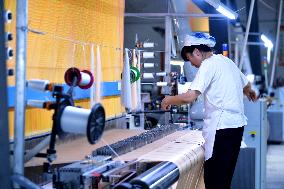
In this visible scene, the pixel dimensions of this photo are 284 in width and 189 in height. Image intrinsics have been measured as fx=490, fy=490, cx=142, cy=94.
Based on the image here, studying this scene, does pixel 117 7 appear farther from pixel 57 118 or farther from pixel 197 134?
pixel 57 118

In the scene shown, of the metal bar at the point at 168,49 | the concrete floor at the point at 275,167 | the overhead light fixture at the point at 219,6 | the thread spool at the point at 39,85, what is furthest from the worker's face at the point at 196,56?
the concrete floor at the point at 275,167

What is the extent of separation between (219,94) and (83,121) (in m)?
1.79

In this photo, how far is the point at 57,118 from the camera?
2.27 metres

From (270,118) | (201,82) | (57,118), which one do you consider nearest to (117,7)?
(201,82)

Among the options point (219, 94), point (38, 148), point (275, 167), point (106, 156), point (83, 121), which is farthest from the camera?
point (275, 167)

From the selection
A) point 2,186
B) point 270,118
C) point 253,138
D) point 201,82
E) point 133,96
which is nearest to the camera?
point 2,186

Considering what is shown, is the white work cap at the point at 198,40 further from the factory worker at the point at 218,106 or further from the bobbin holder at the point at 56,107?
the bobbin holder at the point at 56,107

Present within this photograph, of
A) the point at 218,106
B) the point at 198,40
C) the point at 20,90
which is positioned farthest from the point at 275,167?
the point at 20,90

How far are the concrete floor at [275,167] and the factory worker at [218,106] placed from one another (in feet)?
11.9

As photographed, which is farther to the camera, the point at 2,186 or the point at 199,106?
the point at 199,106

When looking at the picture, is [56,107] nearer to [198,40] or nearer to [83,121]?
[83,121]

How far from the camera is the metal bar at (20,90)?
2221mm

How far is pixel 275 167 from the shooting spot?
870 centimetres

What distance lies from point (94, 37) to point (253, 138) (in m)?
2.57
